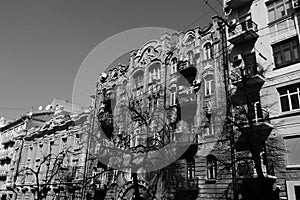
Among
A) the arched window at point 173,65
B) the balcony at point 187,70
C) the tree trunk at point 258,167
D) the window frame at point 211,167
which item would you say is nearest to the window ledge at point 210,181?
the window frame at point 211,167

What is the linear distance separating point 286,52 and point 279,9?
2966 millimetres

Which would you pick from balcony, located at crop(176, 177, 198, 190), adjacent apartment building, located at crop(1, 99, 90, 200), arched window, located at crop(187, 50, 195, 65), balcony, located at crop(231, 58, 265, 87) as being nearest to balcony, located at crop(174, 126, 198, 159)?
balcony, located at crop(176, 177, 198, 190)

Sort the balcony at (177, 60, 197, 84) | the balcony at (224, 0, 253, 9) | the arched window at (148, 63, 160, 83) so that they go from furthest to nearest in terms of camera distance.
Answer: the arched window at (148, 63, 160, 83), the balcony at (177, 60, 197, 84), the balcony at (224, 0, 253, 9)

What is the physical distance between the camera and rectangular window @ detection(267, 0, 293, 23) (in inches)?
667

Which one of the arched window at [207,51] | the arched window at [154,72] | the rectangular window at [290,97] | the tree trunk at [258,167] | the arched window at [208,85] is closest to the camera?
the tree trunk at [258,167]

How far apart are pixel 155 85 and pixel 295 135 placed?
502 inches

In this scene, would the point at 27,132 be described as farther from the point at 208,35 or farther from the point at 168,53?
the point at 208,35

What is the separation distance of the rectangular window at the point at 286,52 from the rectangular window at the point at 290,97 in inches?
58.7

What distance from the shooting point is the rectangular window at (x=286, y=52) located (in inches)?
631

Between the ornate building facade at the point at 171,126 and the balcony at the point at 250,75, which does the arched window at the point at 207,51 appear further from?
the balcony at the point at 250,75

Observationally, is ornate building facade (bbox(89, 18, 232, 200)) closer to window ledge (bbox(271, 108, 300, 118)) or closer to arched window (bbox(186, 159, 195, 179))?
arched window (bbox(186, 159, 195, 179))

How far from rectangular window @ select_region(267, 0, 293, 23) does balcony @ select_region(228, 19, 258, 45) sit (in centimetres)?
118

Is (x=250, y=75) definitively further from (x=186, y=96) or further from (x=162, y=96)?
(x=162, y=96)

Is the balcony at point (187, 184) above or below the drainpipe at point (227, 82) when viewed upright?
below
